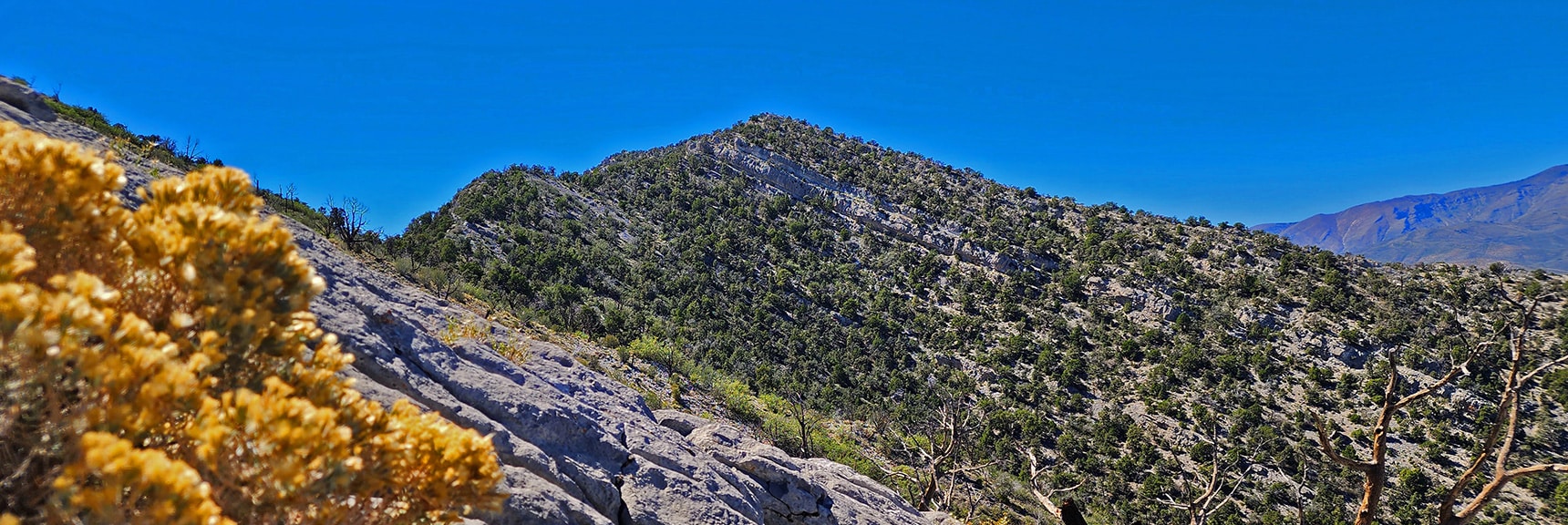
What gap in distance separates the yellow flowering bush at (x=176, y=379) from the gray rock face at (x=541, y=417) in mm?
2263

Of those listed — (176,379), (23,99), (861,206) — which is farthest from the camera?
(861,206)

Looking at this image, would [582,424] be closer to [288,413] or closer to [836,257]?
[288,413]

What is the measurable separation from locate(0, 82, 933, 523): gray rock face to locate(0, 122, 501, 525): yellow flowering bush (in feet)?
7.42

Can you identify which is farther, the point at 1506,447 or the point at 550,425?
the point at 550,425

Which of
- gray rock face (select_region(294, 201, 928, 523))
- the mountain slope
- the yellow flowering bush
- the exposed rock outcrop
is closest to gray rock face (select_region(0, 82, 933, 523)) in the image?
gray rock face (select_region(294, 201, 928, 523))

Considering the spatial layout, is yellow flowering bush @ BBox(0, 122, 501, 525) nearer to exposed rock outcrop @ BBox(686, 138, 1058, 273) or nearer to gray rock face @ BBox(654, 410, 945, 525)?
gray rock face @ BBox(654, 410, 945, 525)

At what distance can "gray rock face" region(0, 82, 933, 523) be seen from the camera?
5.63 m

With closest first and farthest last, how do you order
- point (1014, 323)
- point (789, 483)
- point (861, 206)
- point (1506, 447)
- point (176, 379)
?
point (176, 379)
point (1506, 447)
point (789, 483)
point (1014, 323)
point (861, 206)

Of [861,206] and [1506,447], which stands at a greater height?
[861,206]

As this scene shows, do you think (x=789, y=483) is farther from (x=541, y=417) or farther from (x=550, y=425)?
(x=541, y=417)

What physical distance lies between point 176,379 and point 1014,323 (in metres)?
50.5

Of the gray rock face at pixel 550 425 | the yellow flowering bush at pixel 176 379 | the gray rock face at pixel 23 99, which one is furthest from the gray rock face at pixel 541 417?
the yellow flowering bush at pixel 176 379

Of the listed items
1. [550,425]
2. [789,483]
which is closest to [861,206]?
[789,483]

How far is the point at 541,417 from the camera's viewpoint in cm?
654
